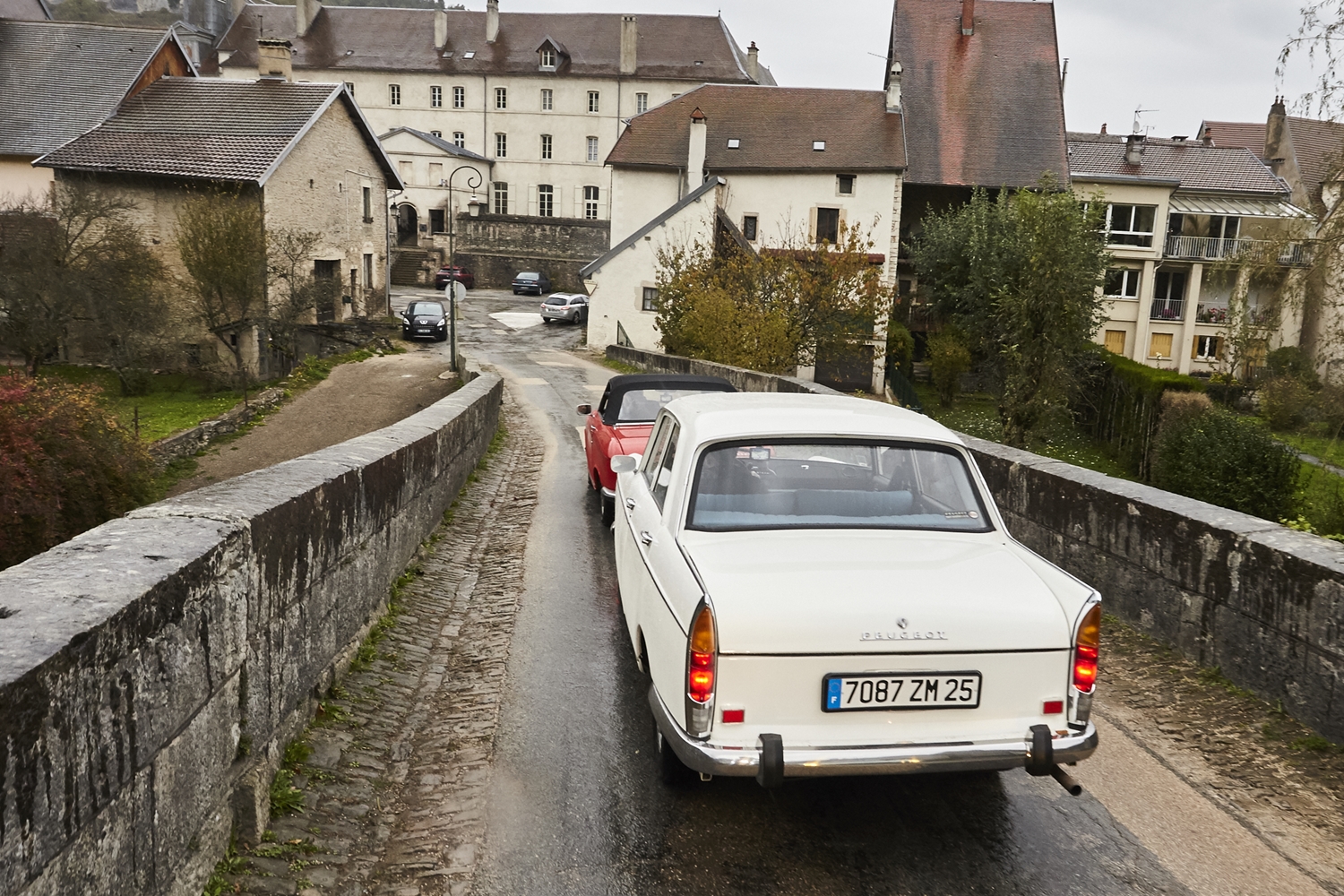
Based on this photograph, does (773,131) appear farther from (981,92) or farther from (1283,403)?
(1283,403)

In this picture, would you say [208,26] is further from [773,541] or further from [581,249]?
[773,541]

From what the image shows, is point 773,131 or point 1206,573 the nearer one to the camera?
point 1206,573

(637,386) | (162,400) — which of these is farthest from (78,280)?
(637,386)

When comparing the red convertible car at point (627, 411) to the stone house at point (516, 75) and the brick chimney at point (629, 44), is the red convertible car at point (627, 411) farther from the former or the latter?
the brick chimney at point (629, 44)

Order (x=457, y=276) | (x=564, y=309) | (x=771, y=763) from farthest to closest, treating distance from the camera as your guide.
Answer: (x=457, y=276) → (x=564, y=309) → (x=771, y=763)

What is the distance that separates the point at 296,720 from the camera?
5086mm

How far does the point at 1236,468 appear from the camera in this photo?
15117mm

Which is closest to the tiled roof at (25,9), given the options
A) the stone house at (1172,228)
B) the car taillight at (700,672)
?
the stone house at (1172,228)

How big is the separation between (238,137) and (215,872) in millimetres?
35213

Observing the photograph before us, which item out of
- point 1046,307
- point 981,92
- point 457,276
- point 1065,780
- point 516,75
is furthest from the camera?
point 516,75

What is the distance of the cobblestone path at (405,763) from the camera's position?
13.7ft

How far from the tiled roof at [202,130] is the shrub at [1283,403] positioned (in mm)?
31639

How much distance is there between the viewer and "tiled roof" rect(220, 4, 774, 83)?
7444cm

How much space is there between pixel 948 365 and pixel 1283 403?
1115 centimetres
